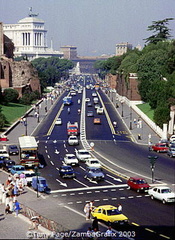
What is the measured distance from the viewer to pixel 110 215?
35312 millimetres

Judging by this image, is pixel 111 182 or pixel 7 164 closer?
pixel 111 182

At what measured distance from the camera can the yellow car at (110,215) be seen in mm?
34250

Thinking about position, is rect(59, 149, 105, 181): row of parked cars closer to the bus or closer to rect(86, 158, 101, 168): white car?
rect(86, 158, 101, 168): white car

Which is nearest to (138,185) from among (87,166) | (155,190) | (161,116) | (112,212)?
(155,190)

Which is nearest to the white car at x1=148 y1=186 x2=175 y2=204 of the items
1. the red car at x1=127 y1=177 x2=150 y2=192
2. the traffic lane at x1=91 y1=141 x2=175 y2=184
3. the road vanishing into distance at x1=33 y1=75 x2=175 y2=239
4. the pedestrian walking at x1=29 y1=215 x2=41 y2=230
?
the road vanishing into distance at x1=33 y1=75 x2=175 y2=239

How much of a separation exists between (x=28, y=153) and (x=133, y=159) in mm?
11747

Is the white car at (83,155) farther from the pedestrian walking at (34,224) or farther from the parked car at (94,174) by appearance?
the pedestrian walking at (34,224)

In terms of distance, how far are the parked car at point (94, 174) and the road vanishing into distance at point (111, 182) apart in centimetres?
47

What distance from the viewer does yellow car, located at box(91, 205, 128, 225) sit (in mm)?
34250

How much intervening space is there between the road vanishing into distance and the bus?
1.40m

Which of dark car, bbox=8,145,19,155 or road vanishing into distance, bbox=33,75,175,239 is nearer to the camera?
road vanishing into distance, bbox=33,75,175,239

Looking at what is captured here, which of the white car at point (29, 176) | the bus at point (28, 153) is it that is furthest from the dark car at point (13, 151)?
the white car at point (29, 176)

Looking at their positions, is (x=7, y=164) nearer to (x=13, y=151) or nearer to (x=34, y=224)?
(x=13, y=151)

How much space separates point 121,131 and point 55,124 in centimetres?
1508
